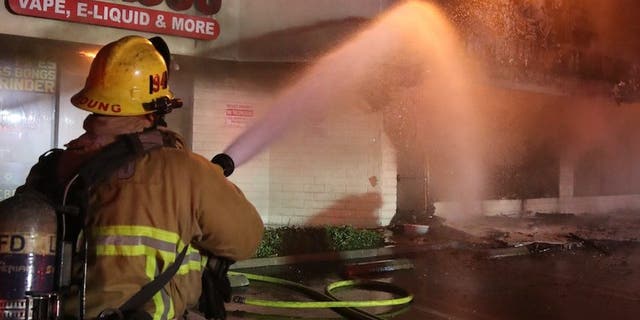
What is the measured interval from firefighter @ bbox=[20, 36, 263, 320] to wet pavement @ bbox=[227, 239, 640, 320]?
308 cm

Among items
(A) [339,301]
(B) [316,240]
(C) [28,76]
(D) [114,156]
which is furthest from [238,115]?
(D) [114,156]

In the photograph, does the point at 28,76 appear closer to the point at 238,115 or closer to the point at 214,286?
the point at 238,115

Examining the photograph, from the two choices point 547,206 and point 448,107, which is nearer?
point 448,107

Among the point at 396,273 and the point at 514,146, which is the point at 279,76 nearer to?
the point at 396,273

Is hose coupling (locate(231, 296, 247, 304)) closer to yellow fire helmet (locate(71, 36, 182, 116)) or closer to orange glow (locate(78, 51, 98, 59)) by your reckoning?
yellow fire helmet (locate(71, 36, 182, 116))

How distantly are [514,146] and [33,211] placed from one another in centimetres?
1270

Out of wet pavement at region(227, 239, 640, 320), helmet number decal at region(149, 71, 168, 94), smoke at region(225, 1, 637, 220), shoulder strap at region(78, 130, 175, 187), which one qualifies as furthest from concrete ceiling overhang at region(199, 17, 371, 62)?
shoulder strap at region(78, 130, 175, 187)

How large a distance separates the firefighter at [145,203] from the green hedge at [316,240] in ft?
18.2

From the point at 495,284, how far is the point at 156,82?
5225 mm

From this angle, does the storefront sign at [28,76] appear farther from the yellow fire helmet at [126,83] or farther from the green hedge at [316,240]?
the yellow fire helmet at [126,83]

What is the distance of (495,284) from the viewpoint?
6.28m

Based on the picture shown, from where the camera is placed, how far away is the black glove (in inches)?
78.7

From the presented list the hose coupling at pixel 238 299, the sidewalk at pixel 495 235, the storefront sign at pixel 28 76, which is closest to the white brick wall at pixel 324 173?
the sidewalk at pixel 495 235

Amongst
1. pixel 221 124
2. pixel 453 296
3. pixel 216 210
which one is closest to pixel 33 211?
pixel 216 210
